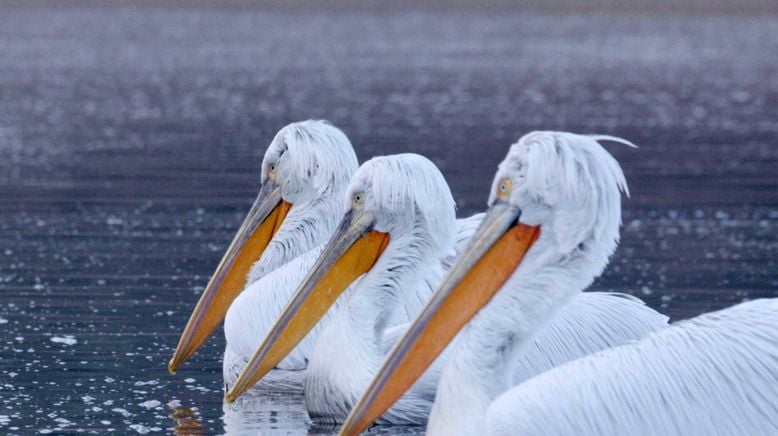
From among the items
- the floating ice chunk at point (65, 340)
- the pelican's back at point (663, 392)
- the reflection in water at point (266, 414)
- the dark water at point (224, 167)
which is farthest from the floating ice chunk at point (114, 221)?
the pelican's back at point (663, 392)

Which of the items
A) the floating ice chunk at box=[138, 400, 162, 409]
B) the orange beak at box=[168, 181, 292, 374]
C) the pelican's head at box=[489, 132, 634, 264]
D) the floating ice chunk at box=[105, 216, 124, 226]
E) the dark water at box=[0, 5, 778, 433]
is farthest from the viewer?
the floating ice chunk at box=[105, 216, 124, 226]

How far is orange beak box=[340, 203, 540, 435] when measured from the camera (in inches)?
206

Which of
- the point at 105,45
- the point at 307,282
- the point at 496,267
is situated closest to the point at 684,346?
the point at 496,267

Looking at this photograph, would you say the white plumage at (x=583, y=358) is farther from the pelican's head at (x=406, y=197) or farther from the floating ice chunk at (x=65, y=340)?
the floating ice chunk at (x=65, y=340)

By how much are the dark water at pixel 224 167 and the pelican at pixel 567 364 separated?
57.5 inches

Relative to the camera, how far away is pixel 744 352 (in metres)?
5.04

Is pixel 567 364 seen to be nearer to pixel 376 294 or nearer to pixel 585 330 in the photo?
pixel 585 330

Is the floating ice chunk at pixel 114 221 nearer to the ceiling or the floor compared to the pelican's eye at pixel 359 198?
nearer to the floor

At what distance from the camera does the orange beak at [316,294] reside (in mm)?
6523

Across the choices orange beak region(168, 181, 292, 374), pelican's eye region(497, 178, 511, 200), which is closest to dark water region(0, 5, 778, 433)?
orange beak region(168, 181, 292, 374)

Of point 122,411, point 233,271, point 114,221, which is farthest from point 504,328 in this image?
point 114,221

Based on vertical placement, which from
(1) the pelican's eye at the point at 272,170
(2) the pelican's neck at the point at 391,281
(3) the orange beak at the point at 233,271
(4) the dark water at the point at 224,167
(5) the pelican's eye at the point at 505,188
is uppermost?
(5) the pelican's eye at the point at 505,188

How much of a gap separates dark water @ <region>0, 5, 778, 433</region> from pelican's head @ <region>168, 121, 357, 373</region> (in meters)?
0.50

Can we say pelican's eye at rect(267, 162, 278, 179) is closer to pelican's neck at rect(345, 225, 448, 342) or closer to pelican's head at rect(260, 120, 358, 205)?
pelican's head at rect(260, 120, 358, 205)
